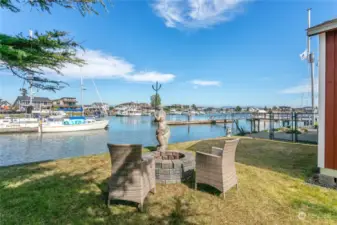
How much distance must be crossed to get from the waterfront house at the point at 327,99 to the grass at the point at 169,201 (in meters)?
0.56

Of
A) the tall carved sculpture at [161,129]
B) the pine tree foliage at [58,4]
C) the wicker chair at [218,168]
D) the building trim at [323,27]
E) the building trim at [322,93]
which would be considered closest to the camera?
the pine tree foliage at [58,4]

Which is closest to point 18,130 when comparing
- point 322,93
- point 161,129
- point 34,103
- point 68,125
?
point 68,125

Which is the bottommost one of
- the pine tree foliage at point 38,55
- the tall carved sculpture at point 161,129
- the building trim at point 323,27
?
the tall carved sculpture at point 161,129

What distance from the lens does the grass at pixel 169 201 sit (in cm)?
214

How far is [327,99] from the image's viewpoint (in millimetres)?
3246

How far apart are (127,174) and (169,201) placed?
83 centimetres

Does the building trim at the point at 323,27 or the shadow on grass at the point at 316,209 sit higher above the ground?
the building trim at the point at 323,27

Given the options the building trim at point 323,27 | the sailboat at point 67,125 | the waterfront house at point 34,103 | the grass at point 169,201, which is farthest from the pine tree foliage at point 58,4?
the waterfront house at point 34,103

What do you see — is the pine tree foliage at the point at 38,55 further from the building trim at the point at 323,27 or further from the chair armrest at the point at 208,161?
the building trim at the point at 323,27

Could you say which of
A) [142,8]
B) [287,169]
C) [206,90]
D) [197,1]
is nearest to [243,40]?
[197,1]

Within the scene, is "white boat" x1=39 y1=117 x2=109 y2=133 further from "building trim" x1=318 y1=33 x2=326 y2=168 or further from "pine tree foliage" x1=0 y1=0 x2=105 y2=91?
"building trim" x1=318 y1=33 x2=326 y2=168

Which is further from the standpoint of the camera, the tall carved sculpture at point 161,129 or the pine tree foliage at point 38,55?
the tall carved sculpture at point 161,129

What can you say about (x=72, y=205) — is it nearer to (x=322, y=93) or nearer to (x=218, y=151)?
(x=218, y=151)

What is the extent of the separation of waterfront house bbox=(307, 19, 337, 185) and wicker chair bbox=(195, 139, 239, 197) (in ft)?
6.66
